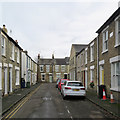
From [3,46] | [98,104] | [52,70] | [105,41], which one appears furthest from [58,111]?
[52,70]

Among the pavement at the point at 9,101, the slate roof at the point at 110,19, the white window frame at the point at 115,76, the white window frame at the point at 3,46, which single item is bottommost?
the pavement at the point at 9,101

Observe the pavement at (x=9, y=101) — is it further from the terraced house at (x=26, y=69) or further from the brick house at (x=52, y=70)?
the brick house at (x=52, y=70)

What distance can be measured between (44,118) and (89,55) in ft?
41.4

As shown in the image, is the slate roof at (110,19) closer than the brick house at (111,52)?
Yes

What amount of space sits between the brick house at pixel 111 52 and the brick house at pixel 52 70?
4092 cm

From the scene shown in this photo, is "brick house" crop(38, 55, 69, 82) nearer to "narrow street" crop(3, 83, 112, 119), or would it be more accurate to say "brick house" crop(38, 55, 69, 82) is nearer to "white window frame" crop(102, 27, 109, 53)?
"white window frame" crop(102, 27, 109, 53)

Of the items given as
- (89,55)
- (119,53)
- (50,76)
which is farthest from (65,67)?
(119,53)

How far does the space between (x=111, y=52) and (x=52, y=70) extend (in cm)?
4363

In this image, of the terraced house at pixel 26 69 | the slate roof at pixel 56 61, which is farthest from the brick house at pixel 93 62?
the slate roof at pixel 56 61

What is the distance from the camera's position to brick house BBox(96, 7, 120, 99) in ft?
36.2

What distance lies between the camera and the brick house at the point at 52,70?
5444 centimetres

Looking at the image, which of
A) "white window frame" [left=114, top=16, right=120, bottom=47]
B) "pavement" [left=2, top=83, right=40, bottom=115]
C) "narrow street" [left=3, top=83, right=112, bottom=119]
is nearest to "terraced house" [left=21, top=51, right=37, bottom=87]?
"pavement" [left=2, top=83, right=40, bottom=115]

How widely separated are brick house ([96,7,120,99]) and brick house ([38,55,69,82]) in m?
40.9

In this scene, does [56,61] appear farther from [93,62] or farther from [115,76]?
[115,76]
